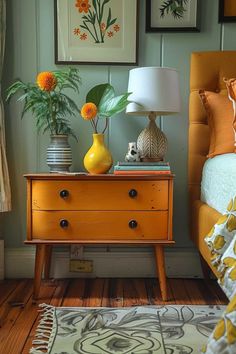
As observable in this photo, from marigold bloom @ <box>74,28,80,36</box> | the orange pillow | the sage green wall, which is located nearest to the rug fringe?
the sage green wall

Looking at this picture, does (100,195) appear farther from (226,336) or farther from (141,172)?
(226,336)

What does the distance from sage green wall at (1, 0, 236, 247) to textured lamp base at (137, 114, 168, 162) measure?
23 centimetres

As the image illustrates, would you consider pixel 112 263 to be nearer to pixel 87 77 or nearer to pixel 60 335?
pixel 60 335

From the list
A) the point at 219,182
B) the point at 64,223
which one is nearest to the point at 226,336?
the point at 219,182

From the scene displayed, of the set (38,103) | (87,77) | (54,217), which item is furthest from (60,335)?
(87,77)

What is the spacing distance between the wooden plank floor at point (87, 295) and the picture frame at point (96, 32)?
1185 mm

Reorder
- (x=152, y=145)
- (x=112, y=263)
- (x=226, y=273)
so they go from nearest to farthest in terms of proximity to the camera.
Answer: (x=226, y=273) < (x=152, y=145) < (x=112, y=263)

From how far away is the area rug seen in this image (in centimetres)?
134

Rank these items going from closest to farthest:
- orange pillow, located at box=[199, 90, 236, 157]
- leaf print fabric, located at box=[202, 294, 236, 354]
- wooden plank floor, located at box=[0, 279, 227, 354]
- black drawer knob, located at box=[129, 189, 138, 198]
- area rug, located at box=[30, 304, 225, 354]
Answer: leaf print fabric, located at box=[202, 294, 236, 354], area rug, located at box=[30, 304, 225, 354], wooden plank floor, located at box=[0, 279, 227, 354], black drawer knob, located at box=[129, 189, 138, 198], orange pillow, located at box=[199, 90, 236, 157]

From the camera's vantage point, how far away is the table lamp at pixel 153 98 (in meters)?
1.83

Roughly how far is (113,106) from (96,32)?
0.49 meters

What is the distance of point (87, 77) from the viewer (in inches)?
83.4

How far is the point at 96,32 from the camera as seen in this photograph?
2.09 m

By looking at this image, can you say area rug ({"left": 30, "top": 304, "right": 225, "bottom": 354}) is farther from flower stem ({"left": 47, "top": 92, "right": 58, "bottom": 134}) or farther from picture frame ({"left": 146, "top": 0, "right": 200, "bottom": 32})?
picture frame ({"left": 146, "top": 0, "right": 200, "bottom": 32})
